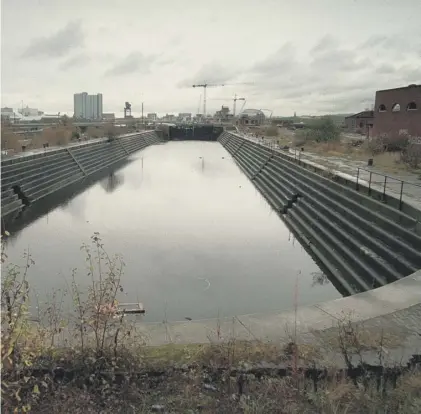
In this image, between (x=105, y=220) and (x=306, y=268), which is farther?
(x=105, y=220)

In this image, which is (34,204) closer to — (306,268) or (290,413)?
(306,268)

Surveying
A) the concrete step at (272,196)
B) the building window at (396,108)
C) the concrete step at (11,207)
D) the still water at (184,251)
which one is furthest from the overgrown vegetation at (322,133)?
the concrete step at (11,207)

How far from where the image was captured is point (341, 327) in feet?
19.3

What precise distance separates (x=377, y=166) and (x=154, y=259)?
15513mm

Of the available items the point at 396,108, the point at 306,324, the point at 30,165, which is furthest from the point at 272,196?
the point at 396,108

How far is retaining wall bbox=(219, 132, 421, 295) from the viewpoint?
33.3ft

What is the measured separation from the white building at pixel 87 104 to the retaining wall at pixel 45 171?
500 feet

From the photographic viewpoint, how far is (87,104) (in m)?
186

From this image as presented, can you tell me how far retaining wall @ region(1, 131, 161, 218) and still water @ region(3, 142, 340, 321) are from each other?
7.26 feet

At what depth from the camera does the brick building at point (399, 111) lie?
110 ft

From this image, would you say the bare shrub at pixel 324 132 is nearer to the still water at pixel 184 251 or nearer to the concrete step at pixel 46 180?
the still water at pixel 184 251

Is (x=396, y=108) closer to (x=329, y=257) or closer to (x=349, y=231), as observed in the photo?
(x=349, y=231)

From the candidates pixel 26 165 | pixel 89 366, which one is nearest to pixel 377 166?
pixel 26 165

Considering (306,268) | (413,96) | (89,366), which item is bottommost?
(306,268)
